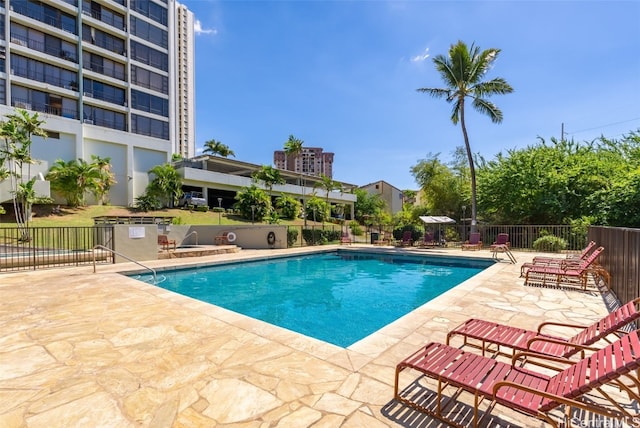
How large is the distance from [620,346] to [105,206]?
32.5 m

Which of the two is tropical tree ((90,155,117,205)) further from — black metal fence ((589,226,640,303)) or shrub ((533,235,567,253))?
shrub ((533,235,567,253))

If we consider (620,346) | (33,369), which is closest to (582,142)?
(620,346)

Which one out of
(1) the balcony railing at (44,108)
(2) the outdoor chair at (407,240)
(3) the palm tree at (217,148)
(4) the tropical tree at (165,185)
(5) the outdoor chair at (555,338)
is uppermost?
(3) the palm tree at (217,148)

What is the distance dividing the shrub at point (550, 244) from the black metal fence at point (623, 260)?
8624mm

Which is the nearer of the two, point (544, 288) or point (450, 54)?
point (544, 288)

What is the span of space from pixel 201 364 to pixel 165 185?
2822 cm

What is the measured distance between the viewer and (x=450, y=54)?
696 inches

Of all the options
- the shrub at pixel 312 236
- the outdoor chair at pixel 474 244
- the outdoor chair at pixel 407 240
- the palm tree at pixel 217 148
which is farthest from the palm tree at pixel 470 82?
the palm tree at pixel 217 148

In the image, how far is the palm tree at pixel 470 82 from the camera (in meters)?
17.4

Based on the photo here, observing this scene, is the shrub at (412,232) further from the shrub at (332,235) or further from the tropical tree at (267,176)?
the tropical tree at (267,176)

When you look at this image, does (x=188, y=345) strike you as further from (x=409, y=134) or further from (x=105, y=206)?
(x=105, y=206)

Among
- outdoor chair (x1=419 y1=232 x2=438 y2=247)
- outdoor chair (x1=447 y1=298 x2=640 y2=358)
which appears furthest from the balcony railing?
outdoor chair (x1=447 y1=298 x2=640 y2=358)

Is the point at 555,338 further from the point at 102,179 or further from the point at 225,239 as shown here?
the point at 102,179

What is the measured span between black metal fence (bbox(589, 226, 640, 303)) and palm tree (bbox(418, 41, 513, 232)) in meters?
11.0
